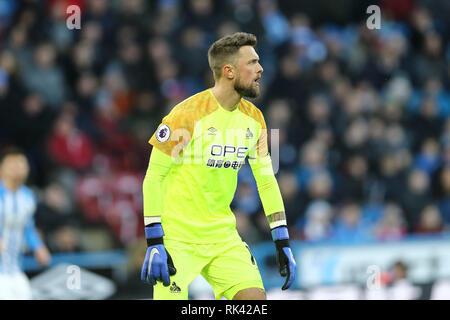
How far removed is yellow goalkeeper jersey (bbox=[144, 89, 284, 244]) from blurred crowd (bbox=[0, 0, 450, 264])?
159 inches

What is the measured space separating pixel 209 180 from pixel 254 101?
5.96 m

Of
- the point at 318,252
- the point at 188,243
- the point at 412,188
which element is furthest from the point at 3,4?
the point at 188,243

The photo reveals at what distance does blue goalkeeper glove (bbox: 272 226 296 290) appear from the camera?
527cm

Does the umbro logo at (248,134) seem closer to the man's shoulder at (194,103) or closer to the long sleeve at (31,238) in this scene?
the man's shoulder at (194,103)

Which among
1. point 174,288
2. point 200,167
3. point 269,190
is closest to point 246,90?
point 200,167

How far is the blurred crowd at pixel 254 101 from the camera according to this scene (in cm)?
959

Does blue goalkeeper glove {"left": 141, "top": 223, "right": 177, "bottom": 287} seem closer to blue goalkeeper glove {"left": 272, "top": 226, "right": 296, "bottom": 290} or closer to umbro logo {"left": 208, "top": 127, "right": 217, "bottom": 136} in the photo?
umbro logo {"left": 208, "top": 127, "right": 217, "bottom": 136}

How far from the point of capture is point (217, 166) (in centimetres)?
516

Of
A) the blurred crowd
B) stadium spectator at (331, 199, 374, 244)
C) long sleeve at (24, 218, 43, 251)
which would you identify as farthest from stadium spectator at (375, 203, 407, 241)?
long sleeve at (24, 218, 43, 251)

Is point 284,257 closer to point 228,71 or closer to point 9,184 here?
point 228,71

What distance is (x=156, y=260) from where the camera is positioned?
4871mm

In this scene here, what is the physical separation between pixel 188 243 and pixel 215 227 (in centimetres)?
21

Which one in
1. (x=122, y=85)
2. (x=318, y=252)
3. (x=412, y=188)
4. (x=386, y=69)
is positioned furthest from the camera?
(x=386, y=69)

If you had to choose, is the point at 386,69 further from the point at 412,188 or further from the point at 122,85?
the point at 122,85
